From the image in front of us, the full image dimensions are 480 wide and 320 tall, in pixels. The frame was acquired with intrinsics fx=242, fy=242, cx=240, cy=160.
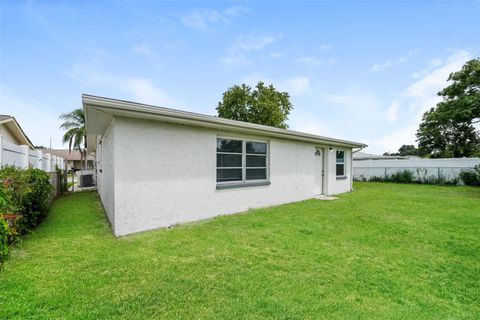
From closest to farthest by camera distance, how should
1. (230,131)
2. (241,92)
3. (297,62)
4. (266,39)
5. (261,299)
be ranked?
(261,299) → (230,131) → (266,39) → (297,62) → (241,92)

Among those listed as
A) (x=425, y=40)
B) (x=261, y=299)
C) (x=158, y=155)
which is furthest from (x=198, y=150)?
(x=425, y=40)

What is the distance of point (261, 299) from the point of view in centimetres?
266

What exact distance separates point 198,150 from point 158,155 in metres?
1.10

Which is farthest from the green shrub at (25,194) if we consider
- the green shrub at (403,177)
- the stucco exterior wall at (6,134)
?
the green shrub at (403,177)

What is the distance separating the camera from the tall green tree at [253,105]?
2734 cm

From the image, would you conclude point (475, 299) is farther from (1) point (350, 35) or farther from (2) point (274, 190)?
(1) point (350, 35)

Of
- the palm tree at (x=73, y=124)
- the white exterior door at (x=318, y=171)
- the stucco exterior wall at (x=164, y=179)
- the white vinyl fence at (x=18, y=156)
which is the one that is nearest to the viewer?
the stucco exterior wall at (x=164, y=179)

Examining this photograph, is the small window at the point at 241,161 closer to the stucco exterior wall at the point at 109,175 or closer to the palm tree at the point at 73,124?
the stucco exterior wall at the point at 109,175

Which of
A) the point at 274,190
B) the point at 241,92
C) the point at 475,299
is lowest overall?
the point at 475,299

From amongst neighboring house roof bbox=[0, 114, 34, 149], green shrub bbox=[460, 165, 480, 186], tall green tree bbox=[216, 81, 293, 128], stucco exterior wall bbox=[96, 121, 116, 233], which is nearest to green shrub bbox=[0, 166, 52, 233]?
stucco exterior wall bbox=[96, 121, 116, 233]

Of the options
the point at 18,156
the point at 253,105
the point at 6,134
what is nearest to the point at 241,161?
the point at 18,156

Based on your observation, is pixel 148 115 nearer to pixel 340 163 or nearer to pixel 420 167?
pixel 340 163

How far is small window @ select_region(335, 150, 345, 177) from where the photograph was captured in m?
12.2

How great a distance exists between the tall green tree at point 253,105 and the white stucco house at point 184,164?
18.3 meters
